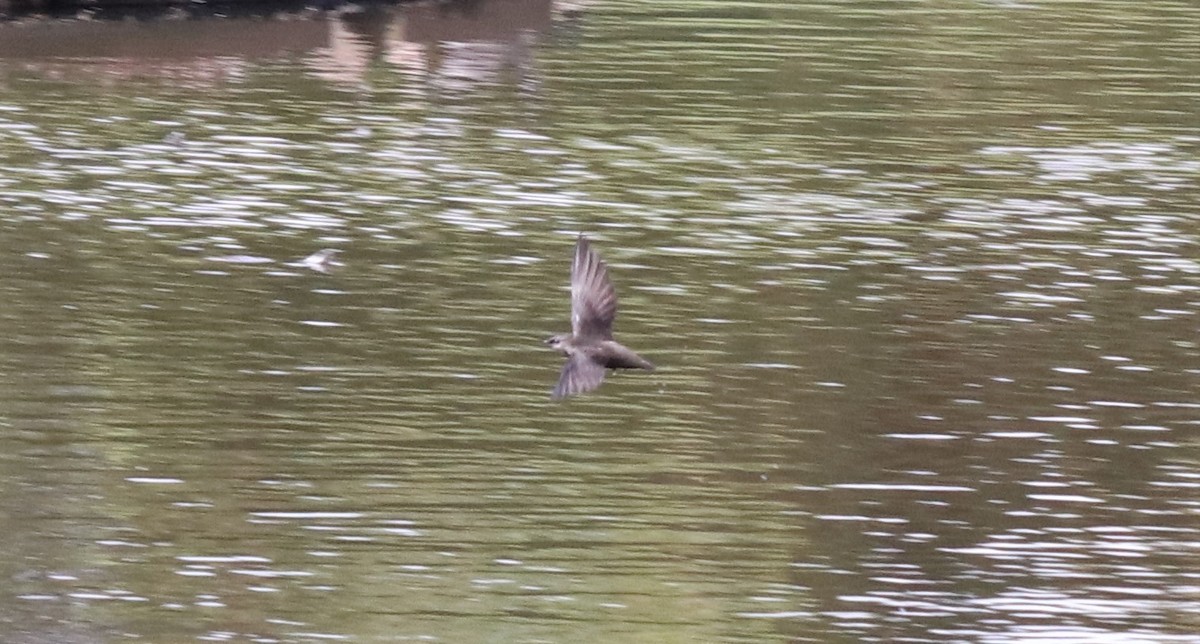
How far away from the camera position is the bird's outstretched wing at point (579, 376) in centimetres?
927

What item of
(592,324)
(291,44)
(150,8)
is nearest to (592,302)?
(592,324)

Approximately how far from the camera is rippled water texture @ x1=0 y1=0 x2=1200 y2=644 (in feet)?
28.4

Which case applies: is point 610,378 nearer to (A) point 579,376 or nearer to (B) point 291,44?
(A) point 579,376

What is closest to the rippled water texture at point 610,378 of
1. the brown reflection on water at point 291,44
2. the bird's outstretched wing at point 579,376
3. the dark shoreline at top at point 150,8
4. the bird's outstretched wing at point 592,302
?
the brown reflection on water at point 291,44

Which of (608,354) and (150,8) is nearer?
(608,354)

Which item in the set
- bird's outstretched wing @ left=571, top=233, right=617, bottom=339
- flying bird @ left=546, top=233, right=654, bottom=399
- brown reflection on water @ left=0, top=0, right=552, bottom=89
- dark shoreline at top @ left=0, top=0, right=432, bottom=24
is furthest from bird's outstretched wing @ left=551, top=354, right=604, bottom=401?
dark shoreline at top @ left=0, top=0, right=432, bottom=24

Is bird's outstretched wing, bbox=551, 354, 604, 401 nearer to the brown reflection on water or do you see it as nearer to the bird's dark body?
the bird's dark body

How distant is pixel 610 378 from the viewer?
38.1 feet

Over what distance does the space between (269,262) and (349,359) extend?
92.0 inches

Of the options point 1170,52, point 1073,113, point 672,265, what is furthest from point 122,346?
point 1170,52

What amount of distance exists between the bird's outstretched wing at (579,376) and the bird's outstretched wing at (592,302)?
0.17 m

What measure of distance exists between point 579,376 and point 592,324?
396mm

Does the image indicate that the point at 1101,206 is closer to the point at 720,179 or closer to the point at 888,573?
the point at 720,179

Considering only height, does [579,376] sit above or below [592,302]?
below
